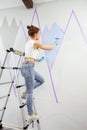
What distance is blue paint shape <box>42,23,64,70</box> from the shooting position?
11.8 feet

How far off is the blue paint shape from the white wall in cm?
3

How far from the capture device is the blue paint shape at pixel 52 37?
11.8 ft

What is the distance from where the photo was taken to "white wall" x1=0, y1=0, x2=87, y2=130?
3463mm

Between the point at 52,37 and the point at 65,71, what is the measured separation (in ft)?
2.24

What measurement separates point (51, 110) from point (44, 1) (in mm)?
2055

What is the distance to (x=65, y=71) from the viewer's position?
3.55 m

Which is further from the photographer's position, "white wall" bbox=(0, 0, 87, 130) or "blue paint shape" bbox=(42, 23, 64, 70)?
"blue paint shape" bbox=(42, 23, 64, 70)

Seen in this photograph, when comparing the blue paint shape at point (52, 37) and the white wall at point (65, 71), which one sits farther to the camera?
the blue paint shape at point (52, 37)

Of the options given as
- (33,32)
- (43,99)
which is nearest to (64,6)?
(33,32)

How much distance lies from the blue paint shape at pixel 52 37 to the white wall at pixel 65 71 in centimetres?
3

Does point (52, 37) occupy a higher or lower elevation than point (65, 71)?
higher

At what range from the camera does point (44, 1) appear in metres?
3.64

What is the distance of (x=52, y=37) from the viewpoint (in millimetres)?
3637

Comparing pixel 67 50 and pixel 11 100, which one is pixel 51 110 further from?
pixel 67 50
